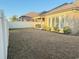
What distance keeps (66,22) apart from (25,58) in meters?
17.0

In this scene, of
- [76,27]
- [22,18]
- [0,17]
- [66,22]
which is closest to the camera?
[0,17]

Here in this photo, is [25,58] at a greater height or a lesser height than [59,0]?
lesser

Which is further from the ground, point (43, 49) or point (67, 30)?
point (67, 30)

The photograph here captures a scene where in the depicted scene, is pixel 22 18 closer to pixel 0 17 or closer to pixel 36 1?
pixel 36 1

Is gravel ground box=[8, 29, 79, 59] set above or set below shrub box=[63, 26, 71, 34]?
below

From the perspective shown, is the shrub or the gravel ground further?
the shrub

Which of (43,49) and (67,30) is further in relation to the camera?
(67,30)

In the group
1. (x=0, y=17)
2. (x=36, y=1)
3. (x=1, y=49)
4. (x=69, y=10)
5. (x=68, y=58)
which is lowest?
(x=68, y=58)

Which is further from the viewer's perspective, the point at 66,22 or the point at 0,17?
the point at 66,22

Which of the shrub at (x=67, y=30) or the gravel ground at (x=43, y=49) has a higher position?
the shrub at (x=67, y=30)

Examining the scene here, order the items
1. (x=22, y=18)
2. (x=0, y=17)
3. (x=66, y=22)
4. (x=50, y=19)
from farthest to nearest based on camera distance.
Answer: (x=22, y=18) < (x=50, y=19) < (x=66, y=22) < (x=0, y=17)

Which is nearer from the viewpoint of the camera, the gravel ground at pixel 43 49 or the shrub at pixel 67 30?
the gravel ground at pixel 43 49

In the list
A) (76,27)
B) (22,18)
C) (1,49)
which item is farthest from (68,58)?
(22,18)

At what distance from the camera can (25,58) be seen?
7.85 meters
